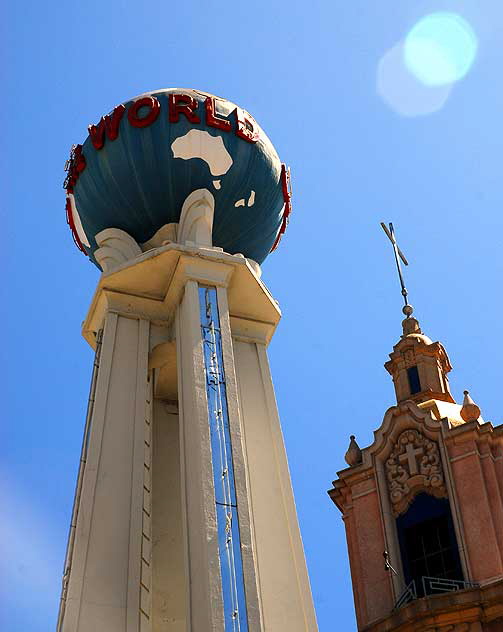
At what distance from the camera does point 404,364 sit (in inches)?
1261

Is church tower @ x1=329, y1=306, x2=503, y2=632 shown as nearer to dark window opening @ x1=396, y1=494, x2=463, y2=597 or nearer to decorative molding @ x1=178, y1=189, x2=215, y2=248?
dark window opening @ x1=396, y1=494, x2=463, y2=597

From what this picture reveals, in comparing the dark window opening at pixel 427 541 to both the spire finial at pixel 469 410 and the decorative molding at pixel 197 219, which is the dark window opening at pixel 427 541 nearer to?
the spire finial at pixel 469 410

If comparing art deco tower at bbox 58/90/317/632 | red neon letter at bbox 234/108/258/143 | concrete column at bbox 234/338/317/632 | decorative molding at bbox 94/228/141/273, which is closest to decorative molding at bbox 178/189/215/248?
art deco tower at bbox 58/90/317/632

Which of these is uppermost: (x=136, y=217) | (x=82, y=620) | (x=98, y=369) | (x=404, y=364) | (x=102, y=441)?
(x=404, y=364)

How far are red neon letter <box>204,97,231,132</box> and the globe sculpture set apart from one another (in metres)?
0.02

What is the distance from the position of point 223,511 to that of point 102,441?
2.51 meters

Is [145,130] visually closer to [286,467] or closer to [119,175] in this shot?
[119,175]

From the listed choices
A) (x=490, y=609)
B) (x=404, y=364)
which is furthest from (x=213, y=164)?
(x=404, y=364)

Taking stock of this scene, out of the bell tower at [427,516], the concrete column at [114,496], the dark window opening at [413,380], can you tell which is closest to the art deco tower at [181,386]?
the concrete column at [114,496]

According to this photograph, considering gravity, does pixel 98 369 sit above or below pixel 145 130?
below

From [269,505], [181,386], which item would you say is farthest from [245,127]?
[269,505]

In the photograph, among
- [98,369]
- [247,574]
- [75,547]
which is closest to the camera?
[247,574]

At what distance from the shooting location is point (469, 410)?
2873cm

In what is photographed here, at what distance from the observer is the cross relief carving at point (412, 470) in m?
27.8
